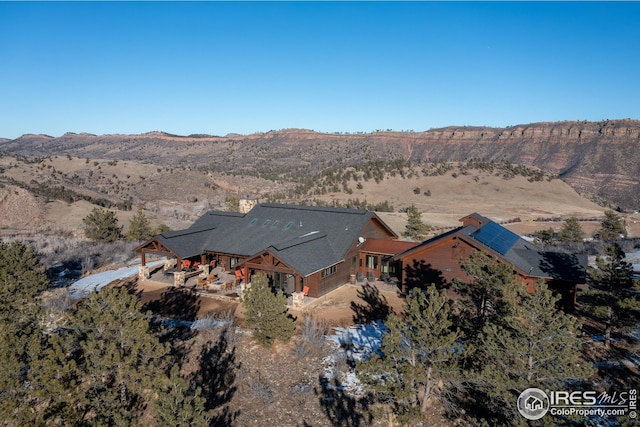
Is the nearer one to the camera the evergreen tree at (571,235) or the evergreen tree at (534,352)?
the evergreen tree at (534,352)

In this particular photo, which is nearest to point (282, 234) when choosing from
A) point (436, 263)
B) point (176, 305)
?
point (176, 305)

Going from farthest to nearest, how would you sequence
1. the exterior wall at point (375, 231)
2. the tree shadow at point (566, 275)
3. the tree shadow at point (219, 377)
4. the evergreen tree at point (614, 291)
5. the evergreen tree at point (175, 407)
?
the exterior wall at point (375, 231)
the tree shadow at point (566, 275)
the evergreen tree at point (614, 291)
the tree shadow at point (219, 377)
the evergreen tree at point (175, 407)

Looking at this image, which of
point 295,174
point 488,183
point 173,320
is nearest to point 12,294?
point 173,320

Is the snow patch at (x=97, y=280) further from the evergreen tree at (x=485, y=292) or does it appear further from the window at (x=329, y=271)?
the evergreen tree at (x=485, y=292)

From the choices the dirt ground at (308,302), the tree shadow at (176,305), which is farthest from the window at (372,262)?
the tree shadow at (176,305)

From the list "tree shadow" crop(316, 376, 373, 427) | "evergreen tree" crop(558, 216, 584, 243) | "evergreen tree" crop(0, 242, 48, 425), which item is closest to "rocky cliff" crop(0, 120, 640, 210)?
"evergreen tree" crop(558, 216, 584, 243)

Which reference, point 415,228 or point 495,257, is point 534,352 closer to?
point 495,257

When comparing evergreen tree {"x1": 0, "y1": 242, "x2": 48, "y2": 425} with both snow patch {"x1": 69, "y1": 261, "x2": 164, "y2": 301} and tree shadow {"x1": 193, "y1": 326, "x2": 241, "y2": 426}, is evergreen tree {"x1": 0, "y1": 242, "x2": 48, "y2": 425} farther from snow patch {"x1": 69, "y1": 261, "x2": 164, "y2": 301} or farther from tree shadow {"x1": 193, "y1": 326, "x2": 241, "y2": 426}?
tree shadow {"x1": 193, "y1": 326, "x2": 241, "y2": 426}

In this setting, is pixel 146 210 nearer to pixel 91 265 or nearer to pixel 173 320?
pixel 91 265
